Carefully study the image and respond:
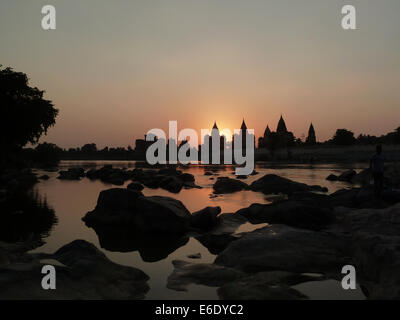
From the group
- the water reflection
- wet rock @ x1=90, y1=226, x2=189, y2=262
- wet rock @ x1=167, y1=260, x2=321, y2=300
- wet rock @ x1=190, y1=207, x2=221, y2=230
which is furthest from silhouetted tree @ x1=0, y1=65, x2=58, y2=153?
wet rock @ x1=167, y1=260, x2=321, y2=300

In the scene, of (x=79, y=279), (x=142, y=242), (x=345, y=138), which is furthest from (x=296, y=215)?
(x=345, y=138)

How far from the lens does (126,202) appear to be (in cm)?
1159

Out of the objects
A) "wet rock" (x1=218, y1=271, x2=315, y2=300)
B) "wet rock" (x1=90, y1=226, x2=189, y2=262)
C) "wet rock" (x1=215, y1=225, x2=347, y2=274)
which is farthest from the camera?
"wet rock" (x1=90, y1=226, x2=189, y2=262)

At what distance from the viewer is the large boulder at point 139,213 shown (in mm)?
10086

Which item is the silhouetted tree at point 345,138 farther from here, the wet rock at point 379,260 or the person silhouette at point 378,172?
the wet rock at point 379,260

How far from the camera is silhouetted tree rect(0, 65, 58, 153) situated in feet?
89.9

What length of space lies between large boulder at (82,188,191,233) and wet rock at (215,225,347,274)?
124 inches

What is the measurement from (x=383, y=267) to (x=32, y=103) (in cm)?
3028

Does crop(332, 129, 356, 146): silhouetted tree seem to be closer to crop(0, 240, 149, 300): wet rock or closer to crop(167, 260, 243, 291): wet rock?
crop(167, 260, 243, 291): wet rock

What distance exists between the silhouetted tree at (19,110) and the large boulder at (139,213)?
19368mm

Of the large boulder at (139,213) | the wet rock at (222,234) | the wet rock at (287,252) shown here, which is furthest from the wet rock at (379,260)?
the large boulder at (139,213)

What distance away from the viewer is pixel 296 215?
10477 mm

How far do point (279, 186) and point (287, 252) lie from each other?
14179 mm
